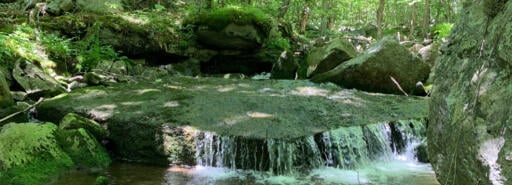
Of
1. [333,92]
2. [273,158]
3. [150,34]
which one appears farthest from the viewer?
[150,34]

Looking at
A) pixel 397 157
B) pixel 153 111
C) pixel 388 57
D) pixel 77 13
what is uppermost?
pixel 77 13

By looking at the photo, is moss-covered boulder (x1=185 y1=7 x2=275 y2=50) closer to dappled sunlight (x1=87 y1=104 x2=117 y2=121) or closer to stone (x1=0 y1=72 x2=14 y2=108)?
dappled sunlight (x1=87 y1=104 x2=117 y2=121)

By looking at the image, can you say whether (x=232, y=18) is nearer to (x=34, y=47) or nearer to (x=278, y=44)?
(x=278, y=44)

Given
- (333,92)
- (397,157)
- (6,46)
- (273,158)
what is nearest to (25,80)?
(6,46)

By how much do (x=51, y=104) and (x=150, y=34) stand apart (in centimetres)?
493

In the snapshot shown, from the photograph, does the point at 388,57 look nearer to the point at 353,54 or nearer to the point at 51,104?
the point at 353,54

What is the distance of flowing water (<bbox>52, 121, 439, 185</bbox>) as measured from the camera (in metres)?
5.51

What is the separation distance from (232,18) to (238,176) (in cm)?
683

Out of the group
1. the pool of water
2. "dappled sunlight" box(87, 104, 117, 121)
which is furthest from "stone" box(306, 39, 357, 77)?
"dappled sunlight" box(87, 104, 117, 121)

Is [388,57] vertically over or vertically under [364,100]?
over

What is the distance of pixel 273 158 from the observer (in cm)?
588

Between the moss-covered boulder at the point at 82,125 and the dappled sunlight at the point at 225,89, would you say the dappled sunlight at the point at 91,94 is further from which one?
the dappled sunlight at the point at 225,89

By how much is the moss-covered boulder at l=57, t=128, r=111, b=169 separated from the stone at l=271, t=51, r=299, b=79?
6363mm

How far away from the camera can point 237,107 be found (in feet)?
24.1
